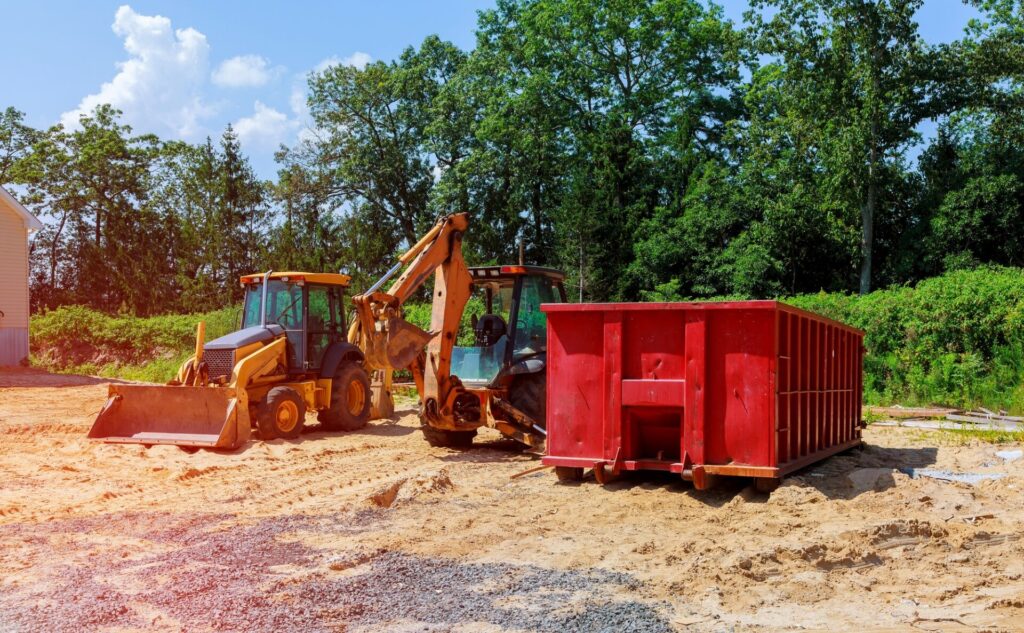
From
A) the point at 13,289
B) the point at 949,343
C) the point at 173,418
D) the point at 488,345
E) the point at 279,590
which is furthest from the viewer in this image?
the point at 13,289

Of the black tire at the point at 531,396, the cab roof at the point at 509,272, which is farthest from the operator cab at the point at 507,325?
the black tire at the point at 531,396

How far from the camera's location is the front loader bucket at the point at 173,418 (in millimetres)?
11773

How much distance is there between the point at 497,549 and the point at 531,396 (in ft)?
15.4

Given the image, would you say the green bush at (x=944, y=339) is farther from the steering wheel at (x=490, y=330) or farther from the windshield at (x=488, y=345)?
the steering wheel at (x=490, y=330)

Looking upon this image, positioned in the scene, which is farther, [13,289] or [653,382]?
[13,289]

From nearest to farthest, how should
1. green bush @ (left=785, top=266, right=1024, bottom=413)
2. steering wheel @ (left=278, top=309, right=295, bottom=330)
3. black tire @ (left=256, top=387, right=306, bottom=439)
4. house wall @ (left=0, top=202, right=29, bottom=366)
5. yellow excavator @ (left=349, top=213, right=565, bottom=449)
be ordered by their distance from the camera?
yellow excavator @ (left=349, top=213, right=565, bottom=449), black tire @ (left=256, top=387, right=306, bottom=439), steering wheel @ (left=278, top=309, right=295, bottom=330), green bush @ (left=785, top=266, right=1024, bottom=413), house wall @ (left=0, top=202, right=29, bottom=366)

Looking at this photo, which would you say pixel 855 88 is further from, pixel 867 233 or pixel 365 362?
pixel 365 362

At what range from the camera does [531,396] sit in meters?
11.3

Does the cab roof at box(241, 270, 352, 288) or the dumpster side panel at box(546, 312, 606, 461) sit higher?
the cab roof at box(241, 270, 352, 288)

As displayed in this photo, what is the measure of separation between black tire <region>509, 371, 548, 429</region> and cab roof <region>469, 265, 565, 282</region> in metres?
1.36

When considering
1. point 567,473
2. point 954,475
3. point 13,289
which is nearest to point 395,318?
point 567,473

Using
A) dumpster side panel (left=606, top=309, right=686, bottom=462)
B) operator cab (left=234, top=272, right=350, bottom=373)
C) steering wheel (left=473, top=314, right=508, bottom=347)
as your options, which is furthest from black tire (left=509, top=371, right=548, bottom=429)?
operator cab (left=234, top=272, right=350, bottom=373)

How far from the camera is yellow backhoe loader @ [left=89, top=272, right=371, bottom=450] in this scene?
1209cm

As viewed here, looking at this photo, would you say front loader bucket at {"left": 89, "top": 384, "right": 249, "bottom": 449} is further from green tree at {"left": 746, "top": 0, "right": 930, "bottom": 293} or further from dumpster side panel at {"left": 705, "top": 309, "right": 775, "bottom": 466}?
green tree at {"left": 746, "top": 0, "right": 930, "bottom": 293}
